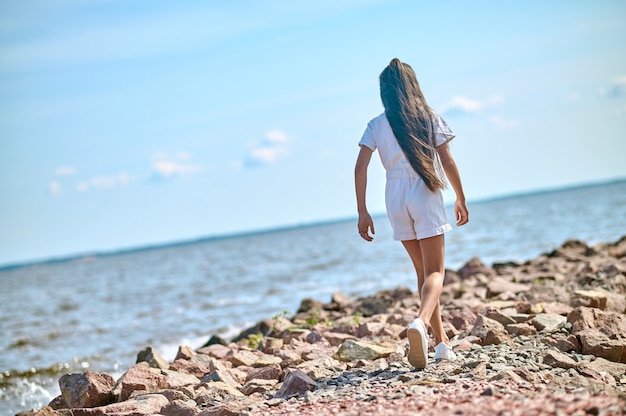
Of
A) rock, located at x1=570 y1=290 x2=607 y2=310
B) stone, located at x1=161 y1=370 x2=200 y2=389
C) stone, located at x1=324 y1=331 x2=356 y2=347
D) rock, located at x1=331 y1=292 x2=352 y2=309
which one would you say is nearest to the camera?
stone, located at x1=161 y1=370 x2=200 y2=389

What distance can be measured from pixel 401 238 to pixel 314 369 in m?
1.17

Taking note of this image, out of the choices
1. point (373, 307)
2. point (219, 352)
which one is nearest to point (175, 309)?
point (373, 307)

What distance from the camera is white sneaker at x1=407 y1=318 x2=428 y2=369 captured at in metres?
4.98

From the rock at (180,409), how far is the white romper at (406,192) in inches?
73.5

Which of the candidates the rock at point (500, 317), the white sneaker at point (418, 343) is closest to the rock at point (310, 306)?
the rock at point (500, 317)

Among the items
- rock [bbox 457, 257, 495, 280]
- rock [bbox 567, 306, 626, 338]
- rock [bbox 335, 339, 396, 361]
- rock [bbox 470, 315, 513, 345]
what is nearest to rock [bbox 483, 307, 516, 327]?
rock [bbox 470, 315, 513, 345]

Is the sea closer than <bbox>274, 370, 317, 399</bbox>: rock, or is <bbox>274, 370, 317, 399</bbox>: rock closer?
<bbox>274, 370, 317, 399</bbox>: rock

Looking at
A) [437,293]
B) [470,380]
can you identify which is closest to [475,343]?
[437,293]

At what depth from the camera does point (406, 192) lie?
5426 mm

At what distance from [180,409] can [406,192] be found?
2174mm

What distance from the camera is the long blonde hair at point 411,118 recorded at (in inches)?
210

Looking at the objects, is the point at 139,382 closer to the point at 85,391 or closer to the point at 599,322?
the point at 85,391

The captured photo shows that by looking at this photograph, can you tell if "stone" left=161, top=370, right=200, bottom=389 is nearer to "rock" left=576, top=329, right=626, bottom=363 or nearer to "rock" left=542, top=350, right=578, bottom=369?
"rock" left=542, top=350, right=578, bottom=369

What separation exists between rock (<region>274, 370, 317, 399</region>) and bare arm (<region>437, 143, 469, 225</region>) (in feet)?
5.04
